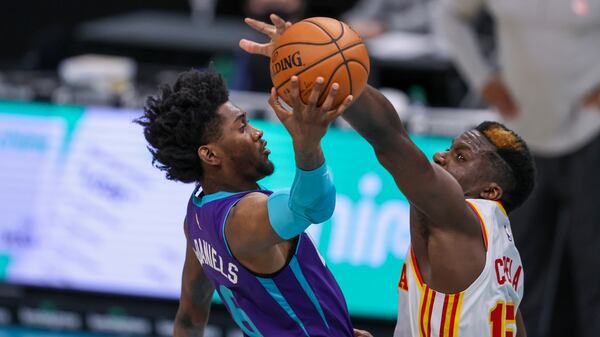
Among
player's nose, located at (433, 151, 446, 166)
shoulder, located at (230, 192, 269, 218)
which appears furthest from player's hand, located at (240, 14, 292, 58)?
player's nose, located at (433, 151, 446, 166)

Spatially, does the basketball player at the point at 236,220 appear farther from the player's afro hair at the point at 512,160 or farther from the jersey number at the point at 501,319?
the player's afro hair at the point at 512,160

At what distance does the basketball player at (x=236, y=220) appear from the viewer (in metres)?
3.81

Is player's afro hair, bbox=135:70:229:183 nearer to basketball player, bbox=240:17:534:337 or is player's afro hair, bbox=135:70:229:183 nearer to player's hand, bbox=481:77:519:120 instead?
basketball player, bbox=240:17:534:337

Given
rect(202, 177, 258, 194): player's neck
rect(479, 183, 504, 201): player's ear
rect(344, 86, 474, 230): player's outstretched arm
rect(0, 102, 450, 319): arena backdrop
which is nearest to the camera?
rect(344, 86, 474, 230): player's outstretched arm

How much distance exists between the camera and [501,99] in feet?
22.5

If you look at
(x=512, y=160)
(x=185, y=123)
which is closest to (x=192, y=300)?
(x=185, y=123)

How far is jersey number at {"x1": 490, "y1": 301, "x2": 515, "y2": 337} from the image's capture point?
13.1ft

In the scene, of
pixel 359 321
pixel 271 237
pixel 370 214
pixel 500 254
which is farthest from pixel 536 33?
pixel 271 237

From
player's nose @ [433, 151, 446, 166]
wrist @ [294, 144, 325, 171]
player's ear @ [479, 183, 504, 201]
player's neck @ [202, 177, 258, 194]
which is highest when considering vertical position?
player's nose @ [433, 151, 446, 166]

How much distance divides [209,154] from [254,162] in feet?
0.51

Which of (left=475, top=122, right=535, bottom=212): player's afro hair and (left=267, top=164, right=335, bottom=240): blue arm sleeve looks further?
(left=475, top=122, right=535, bottom=212): player's afro hair

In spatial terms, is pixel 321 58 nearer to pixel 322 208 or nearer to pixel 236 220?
pixel 322 208

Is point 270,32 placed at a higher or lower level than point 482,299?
higher

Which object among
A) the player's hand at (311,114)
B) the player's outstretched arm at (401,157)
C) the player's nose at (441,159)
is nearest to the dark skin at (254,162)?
the player's hand at (311,114)
